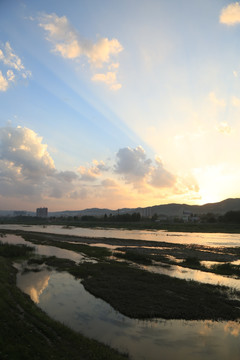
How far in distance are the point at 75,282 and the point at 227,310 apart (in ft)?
53.3

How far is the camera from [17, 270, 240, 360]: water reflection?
14.3 metres

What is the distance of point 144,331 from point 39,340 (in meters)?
7.05

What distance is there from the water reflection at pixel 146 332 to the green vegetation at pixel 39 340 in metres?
1.65

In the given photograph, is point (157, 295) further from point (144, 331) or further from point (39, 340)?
point (39, 340)

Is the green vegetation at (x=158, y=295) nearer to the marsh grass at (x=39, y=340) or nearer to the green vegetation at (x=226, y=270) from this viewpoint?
the marsh grass at (x=39, y=340)

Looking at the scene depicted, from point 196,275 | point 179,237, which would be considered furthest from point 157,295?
point 179,237

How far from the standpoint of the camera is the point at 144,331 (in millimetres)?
16438

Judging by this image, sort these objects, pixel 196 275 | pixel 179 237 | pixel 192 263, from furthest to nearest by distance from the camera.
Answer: pixel 179 237
pixel 192 263
pixel 196 275

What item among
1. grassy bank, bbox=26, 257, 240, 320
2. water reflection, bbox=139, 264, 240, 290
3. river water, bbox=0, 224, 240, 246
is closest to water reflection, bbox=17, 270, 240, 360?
grassy bank, bbox=26, 257, 240, 320

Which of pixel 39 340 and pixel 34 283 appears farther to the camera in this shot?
pixel 34 283

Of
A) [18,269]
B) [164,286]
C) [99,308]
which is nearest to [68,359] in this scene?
[99,308]

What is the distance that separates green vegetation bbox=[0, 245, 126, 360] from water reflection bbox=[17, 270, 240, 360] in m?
1.65

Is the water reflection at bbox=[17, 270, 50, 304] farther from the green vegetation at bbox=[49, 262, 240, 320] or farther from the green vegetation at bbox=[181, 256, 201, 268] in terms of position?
the green vegetation at bbox=[181, 256, 201, 268]

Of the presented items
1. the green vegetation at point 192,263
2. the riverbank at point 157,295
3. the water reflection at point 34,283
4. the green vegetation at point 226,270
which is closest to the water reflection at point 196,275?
the green vegetation at point 226,270
